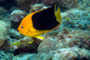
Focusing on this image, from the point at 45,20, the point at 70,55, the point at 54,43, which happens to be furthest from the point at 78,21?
the point at 70,55

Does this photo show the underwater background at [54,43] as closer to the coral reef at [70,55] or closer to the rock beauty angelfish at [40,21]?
the coral reef at [70,55]

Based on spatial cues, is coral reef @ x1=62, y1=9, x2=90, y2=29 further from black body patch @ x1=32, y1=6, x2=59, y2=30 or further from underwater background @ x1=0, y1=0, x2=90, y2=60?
black body patch @ x1=32, y1=6, x2=59, y2=30

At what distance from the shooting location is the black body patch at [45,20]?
147 centimetres

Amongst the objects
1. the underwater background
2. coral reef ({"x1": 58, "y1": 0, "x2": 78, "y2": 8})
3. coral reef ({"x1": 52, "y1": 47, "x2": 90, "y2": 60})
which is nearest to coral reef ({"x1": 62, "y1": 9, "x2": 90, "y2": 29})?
the underwater background

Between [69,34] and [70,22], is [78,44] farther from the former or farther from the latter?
[70,22]

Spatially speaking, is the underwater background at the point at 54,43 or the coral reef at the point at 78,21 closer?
the underwater background at the point at 54,43

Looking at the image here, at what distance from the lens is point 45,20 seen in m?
1.51

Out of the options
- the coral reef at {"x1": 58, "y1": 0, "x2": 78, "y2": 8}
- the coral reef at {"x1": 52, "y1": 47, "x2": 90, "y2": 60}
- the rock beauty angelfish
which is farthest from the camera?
the coral reef at {"x1": 58, "y1": 0, "x2": 78, "y2": 8}

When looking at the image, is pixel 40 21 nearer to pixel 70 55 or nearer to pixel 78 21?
pixel 70 55

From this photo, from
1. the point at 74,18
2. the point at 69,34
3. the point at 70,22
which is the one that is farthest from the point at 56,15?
the point at 74,18

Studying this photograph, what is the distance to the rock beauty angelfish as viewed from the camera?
1.45m

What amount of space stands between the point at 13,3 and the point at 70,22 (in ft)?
15.4

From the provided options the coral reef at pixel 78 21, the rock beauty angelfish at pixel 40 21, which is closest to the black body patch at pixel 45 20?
the rock beauty angelfish at pixel 40 21

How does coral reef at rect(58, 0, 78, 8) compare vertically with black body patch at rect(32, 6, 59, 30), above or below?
above
